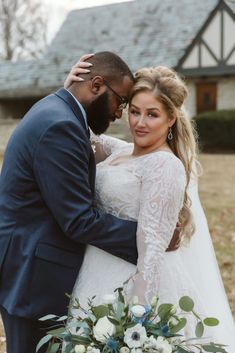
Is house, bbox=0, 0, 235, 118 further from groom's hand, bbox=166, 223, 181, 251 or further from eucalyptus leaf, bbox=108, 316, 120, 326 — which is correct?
eucalyptus leaf, bbox=108, 316, 120, 326

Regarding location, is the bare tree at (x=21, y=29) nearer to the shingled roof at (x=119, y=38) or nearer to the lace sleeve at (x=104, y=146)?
the shingled roof at (x=119, y=38)

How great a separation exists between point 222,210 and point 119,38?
20.2 meters

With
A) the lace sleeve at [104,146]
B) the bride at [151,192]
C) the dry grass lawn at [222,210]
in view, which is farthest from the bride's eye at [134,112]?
the dry grass lawn at [222,210]

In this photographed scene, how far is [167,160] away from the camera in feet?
9.16

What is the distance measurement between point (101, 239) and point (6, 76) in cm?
2849

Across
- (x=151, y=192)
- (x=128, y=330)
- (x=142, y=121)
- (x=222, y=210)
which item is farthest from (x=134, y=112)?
(x=222, y=210)

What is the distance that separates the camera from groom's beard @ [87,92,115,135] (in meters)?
2.87

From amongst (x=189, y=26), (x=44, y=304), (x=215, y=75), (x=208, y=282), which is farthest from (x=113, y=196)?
(x=189, y=26)

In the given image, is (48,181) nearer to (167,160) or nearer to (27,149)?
(27,149)

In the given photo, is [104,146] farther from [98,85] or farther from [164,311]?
[164,311]

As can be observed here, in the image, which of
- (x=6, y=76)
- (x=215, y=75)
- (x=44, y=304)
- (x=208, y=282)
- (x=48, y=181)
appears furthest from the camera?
(x=6, y=76)

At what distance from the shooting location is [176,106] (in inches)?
116

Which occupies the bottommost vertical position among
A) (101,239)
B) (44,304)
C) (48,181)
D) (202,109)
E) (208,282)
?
(202,109)

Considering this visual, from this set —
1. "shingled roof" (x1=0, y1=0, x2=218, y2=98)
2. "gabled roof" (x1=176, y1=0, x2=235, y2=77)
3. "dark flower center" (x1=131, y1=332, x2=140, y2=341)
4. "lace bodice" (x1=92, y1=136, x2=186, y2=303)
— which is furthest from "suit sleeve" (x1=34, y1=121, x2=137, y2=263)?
"shingled roof" (x1=0, y1=0, x2=218, y2=98)
